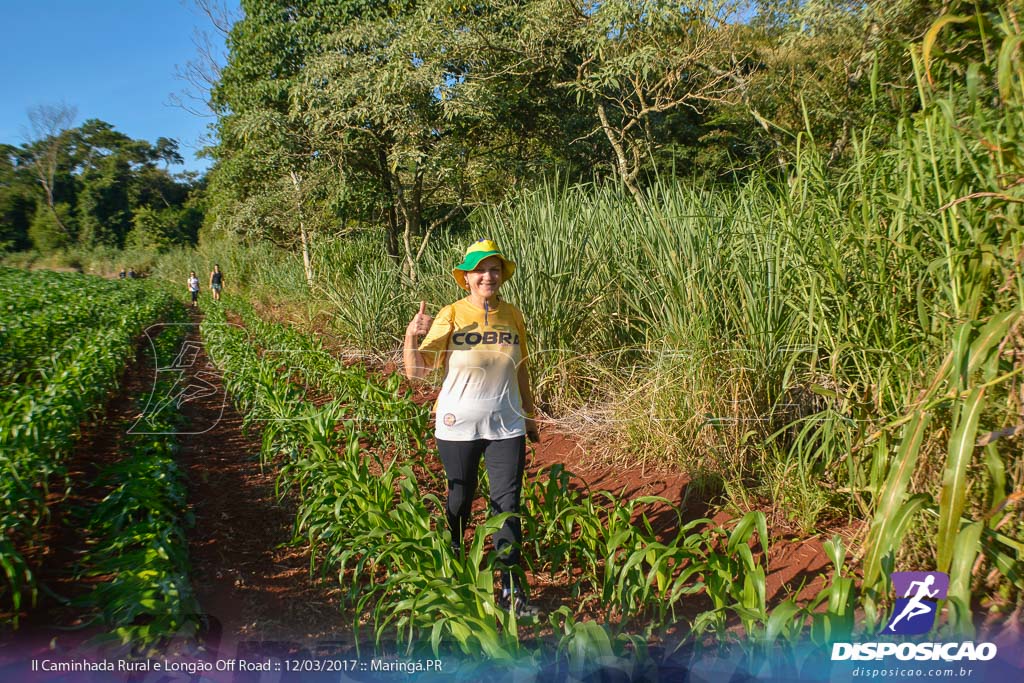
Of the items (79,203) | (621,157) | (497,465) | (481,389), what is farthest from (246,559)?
(79,203)

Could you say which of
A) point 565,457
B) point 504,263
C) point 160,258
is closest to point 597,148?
point 565,457

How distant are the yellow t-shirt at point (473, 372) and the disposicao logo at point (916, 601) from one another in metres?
1.56

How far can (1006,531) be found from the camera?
2.38 m

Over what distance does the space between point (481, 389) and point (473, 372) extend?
85mm

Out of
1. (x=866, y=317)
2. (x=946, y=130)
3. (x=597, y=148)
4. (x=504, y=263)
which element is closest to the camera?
(x=946, y=130)

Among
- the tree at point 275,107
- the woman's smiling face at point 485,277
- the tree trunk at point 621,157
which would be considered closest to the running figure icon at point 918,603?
the woman's smiling face at point 485,277

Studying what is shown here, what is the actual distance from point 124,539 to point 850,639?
3.10 meters

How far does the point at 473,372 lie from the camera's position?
2.94 meters

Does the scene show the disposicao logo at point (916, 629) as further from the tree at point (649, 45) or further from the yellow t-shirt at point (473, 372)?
the tree at point (649, 45)

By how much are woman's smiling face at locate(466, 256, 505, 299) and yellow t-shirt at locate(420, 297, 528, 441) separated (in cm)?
9

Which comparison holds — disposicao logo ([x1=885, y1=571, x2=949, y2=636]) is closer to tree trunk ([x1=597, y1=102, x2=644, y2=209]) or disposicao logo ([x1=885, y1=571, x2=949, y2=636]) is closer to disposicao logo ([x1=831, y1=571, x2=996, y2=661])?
disposicao logo ([x1=831, y1=571, x2=996, y2=661])

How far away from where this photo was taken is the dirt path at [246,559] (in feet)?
10.0

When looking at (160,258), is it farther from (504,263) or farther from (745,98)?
(504,263)

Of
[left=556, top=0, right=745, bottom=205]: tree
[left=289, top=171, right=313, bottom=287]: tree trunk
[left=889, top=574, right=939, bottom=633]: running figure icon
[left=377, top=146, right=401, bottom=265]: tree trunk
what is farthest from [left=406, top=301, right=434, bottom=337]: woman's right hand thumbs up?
[left=289, top=171, right=313, bottom=287]: tree trunk
